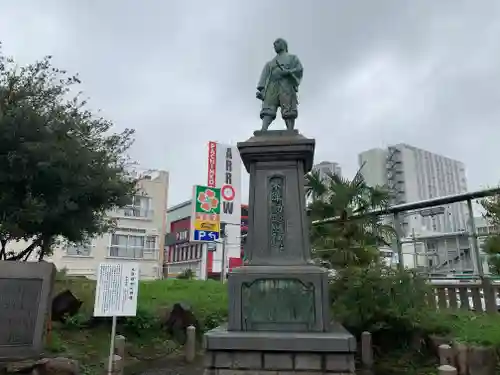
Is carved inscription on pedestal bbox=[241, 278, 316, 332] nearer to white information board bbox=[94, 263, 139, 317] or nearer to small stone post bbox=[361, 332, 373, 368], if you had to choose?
white information board bbox=[94, 263, 139, 317]

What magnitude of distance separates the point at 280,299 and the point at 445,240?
762 centimetres

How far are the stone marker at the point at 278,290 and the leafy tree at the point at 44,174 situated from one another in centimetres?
378

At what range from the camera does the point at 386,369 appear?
777 cm

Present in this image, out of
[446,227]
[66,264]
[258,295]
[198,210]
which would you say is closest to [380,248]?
[258,295]

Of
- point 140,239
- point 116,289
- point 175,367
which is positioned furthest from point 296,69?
point 140,239

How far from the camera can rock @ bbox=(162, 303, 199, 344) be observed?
10180mm

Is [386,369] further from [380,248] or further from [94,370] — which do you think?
[94,370]

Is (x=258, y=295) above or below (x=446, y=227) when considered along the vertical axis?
below

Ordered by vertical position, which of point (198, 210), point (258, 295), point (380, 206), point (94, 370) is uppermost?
point (198, 210)

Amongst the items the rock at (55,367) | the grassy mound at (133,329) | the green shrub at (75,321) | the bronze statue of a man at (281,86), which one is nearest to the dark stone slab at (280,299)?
the rock at (55,367)

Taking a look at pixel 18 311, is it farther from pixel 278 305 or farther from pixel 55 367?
pixel 278 305

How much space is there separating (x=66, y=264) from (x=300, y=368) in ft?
93.4

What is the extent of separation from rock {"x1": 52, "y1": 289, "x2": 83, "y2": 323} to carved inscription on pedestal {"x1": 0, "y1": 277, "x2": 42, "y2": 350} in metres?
2.25

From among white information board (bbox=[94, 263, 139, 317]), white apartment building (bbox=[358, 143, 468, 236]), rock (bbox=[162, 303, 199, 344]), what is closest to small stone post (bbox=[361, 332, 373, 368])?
rock (bbox=[162, 303, 199, 344])
